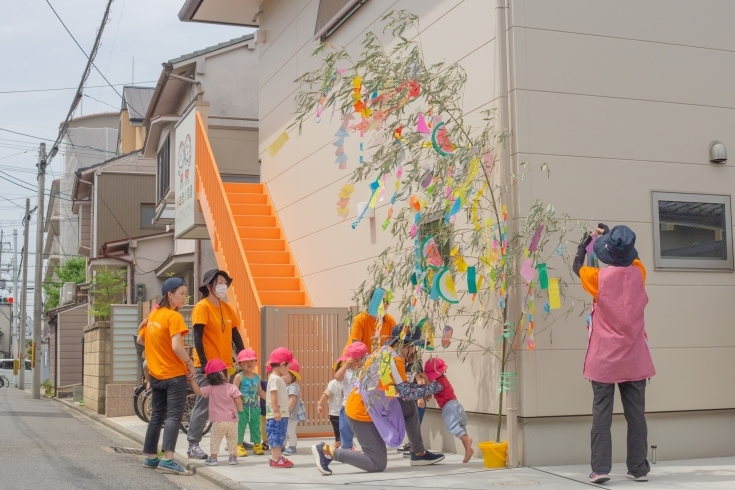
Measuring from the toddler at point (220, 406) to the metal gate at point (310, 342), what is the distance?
1945 millimetres

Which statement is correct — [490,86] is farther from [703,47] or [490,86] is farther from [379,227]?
[379,227]

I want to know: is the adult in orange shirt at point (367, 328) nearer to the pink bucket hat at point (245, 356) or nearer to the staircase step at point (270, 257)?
the pink bucket hat at point (245, 356)

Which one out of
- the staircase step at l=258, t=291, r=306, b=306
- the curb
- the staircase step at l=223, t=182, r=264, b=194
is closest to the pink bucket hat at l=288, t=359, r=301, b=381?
the curb

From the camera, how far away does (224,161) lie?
61.8ft

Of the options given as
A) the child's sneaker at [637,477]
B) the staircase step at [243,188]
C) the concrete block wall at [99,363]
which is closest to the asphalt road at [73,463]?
the concrete block wall at [99,363]

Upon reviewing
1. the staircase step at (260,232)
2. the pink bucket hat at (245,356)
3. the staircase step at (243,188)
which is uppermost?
the staircase step at (243,188)

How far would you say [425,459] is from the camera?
769 centimetres

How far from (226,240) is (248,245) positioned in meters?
0.52

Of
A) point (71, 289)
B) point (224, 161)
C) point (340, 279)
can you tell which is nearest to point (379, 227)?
point (340, 279)

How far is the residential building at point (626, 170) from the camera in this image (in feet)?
24.7

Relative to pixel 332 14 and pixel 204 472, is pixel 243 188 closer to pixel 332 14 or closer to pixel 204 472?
pixel 332 14

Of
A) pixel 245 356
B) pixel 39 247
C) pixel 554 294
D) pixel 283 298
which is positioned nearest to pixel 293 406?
pixel 245 356

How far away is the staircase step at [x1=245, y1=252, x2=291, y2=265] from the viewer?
1319cm

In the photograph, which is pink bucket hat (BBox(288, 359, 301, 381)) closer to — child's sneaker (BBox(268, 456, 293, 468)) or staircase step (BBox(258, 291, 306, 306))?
child's sneaker (BBox(268, 456, 293, 468))
